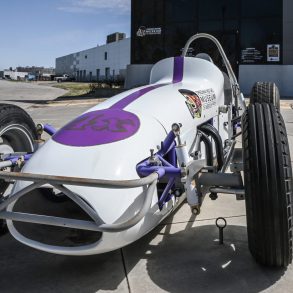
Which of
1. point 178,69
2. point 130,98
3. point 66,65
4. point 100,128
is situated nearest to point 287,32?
point 178,69

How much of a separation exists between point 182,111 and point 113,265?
1.47m

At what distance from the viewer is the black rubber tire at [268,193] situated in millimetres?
2744

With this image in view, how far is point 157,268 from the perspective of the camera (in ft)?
10.1

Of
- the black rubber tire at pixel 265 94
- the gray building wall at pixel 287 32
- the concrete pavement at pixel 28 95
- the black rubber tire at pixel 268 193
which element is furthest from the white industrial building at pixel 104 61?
the black rubber tire at pixel 268 193

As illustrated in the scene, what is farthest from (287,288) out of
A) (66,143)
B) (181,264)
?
(66,143)

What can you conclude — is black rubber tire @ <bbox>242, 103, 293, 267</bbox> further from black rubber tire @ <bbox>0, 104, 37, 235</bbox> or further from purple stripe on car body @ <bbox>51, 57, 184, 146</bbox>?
black rubber tire @ <bbox>0, 104, 37, 235</bbox>

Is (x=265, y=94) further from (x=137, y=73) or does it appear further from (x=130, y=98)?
(x=137, y=73)

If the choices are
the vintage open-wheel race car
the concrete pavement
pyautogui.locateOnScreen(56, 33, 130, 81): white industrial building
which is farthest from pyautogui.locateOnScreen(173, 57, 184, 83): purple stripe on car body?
pyautogui.locateOnScreen(56, 33, 130, 81): white industrial building

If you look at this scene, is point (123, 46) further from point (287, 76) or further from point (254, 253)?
point (254, 253)

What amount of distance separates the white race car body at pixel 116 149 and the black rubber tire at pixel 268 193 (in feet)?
2.18

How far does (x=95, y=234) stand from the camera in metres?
3.11

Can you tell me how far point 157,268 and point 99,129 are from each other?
107 cm

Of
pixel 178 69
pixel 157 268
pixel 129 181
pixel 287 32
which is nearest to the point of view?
pixel 129 181

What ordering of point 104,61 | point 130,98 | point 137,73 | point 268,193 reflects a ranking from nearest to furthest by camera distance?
point 268,193 → point 130,98 → point 137,73 → point 104,61
